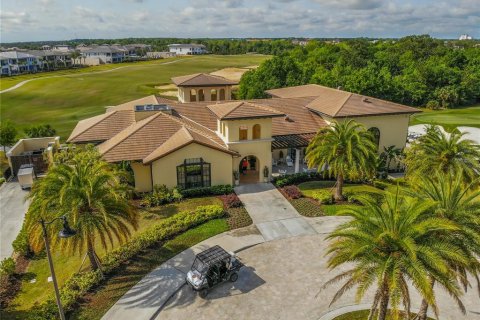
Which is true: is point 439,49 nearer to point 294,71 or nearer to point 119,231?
point 294,71

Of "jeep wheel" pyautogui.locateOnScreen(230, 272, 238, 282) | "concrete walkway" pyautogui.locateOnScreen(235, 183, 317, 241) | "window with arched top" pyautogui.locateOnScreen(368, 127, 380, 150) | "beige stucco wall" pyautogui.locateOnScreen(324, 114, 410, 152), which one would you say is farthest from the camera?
"window with arched top" pyautogui.locateOnScreen(368, 127, 380, 150)

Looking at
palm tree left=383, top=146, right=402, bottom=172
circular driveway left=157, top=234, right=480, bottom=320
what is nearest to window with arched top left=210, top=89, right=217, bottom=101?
palm tree left=383, top=146, right=402, bottom=172

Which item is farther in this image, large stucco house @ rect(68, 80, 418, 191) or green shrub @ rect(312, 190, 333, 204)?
large stucco house @ rect(68, 80, 418, 191)

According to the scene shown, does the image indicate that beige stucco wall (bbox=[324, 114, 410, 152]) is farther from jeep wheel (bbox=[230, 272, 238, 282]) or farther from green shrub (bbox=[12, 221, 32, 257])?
green shrub (bbox=[12, 221, 32, 257])

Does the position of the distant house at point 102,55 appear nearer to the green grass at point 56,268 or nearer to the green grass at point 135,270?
the green grass at point 56,268

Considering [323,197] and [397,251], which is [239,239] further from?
[397,251]

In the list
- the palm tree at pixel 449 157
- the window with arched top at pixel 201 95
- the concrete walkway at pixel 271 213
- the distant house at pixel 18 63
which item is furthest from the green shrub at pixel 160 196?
the distant house at pixel 18 63

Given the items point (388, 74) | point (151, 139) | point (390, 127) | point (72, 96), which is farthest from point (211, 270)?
point (72, 96)
